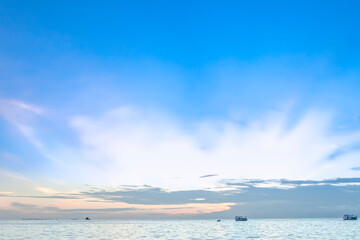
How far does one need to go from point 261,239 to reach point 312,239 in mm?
13766

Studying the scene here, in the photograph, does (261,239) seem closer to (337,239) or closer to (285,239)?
(285,239)

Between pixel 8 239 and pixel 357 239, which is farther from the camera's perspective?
pixel 8 239

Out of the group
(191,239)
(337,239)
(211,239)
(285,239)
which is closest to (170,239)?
(191,239)

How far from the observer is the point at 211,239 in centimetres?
8488

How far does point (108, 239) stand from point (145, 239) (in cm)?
1046

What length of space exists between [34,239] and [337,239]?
80.3 m

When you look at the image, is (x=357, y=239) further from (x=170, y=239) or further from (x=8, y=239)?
(x=8, y=239)

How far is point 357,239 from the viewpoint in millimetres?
80812

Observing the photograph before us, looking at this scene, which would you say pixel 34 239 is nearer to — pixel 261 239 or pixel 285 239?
pixel 261 239

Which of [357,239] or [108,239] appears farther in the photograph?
[108,239]

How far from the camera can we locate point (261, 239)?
8406 centimetres

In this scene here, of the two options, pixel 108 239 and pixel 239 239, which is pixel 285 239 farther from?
pixel 108 239

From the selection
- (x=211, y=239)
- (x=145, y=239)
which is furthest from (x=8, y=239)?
(x=211, y=239)

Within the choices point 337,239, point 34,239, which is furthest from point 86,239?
point 337,239
